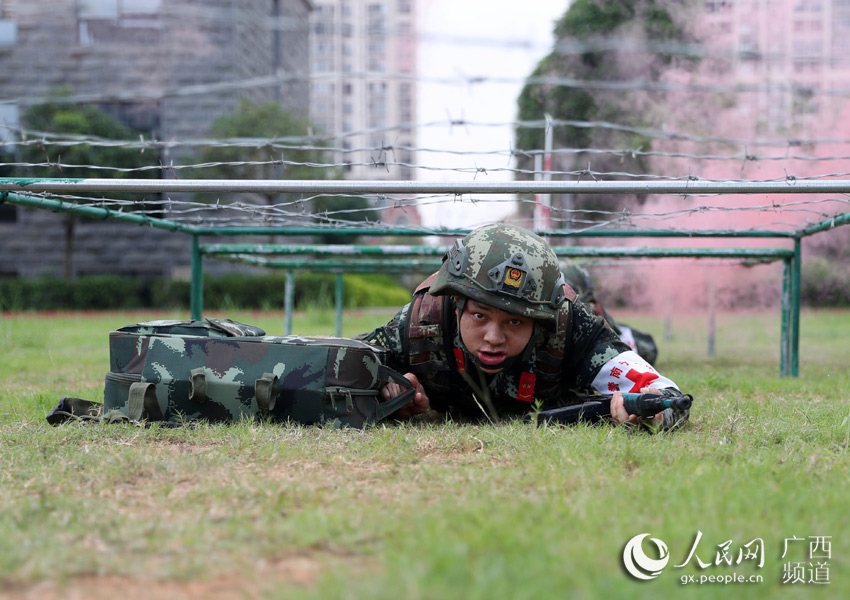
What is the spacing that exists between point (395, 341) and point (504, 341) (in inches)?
24.5

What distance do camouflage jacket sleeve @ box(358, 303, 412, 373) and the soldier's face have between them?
1.32 ft

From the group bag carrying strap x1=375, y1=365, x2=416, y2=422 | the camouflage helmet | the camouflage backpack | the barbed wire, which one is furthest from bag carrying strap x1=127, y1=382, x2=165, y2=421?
the camouflage helmet

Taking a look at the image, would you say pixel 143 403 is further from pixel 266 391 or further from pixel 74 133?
pixel 74 133

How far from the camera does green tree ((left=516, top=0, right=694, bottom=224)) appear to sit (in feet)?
54.0

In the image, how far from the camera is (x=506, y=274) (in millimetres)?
2877

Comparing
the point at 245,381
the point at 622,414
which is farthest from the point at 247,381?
the point at 622,414

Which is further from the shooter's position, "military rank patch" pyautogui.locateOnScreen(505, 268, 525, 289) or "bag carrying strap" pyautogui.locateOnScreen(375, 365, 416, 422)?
"bag carrying strap" pyautogui.locateOnScreen(375, 365, 416, 422)

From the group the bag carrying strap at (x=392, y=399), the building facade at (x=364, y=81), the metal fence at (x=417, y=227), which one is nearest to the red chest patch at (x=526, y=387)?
the bag carrying strap at (x=392, y=399)

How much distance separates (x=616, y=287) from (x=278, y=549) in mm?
11431

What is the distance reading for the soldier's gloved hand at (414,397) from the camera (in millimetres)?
3180

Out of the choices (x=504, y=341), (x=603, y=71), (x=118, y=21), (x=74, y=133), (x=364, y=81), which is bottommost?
(x=504, y=341)

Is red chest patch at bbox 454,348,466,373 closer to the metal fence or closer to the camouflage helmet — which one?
the camouflage helmet

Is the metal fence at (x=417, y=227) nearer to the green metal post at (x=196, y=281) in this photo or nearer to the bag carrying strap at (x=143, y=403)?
the green metal post at (x=196, y=281)

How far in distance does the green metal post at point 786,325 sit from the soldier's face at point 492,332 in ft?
9.81
